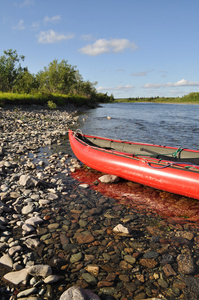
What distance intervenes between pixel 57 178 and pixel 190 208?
428 centimetres

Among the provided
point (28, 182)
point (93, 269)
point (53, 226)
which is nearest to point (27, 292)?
point (93, 269)

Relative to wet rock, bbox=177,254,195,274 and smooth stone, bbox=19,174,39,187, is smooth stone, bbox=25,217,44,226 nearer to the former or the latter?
smooth stone, bbox=19,174,39,187

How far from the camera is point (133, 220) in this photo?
485 cm

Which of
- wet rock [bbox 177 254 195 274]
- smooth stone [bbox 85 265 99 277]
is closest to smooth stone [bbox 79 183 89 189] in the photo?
smooth stone [bbox 85 265 99 277]

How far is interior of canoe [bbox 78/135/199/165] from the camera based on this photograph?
747 centimetres

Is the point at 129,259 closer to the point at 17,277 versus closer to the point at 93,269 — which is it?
the point at 93,269

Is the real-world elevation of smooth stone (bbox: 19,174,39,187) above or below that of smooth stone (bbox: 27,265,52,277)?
above

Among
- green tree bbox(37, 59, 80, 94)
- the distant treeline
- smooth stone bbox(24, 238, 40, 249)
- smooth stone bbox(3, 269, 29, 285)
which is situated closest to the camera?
smooth stone bbox(3, 269, 29, 285)

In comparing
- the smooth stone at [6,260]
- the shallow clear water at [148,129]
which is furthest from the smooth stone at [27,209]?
the shallow clear water at [148,129]

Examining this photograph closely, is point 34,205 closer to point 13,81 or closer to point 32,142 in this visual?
point 32,142

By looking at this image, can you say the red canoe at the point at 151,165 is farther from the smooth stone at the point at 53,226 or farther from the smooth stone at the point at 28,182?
the smooth stone at the point at 53,226

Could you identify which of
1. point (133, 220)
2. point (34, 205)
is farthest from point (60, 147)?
point (133, 220)

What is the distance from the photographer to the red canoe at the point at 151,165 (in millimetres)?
5902

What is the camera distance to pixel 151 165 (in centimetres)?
654
